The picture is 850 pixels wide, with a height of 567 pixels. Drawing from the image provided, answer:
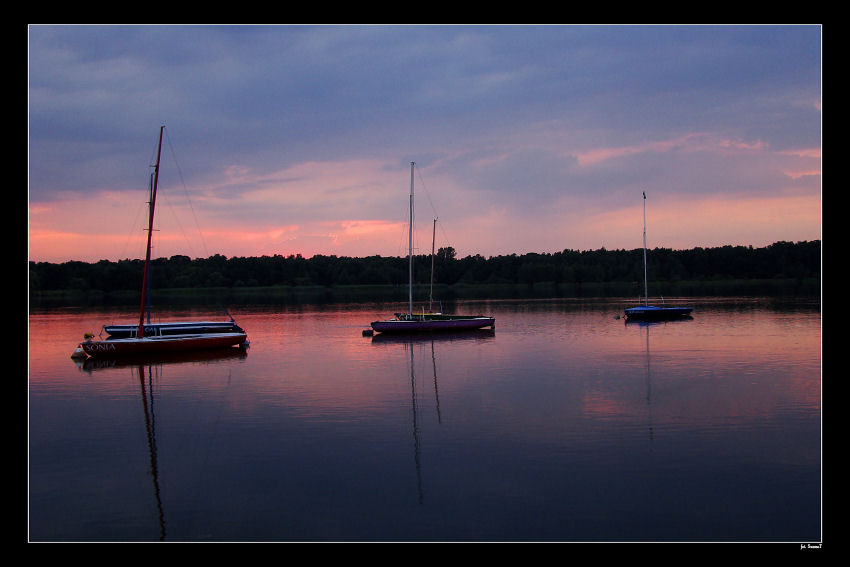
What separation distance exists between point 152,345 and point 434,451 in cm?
2720

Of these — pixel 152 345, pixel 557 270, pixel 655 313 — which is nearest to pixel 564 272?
pixel 557 270

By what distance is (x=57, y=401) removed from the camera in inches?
1019

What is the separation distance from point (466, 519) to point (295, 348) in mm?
33562

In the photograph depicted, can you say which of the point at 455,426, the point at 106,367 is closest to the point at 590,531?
the point at 455,426

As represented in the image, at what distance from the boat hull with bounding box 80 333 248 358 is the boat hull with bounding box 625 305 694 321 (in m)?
38.0

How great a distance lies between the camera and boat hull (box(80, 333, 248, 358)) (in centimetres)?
3784

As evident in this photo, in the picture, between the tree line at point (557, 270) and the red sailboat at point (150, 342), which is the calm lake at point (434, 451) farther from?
the tree line at point (557, 270)

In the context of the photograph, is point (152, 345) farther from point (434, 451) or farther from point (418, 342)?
point (434, 451)

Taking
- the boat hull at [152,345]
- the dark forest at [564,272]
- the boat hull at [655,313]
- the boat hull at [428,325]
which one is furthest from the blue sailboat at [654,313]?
the dark forest at [564,272]

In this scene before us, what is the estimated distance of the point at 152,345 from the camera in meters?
39.2

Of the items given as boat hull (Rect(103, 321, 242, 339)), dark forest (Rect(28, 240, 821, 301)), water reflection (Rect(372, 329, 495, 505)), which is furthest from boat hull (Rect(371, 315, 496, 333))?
dark forest (Rect(28, 240, 821, 301))

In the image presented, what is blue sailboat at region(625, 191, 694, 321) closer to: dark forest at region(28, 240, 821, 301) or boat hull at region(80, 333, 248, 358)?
boat hull at region(80, 333, 248, 358)
